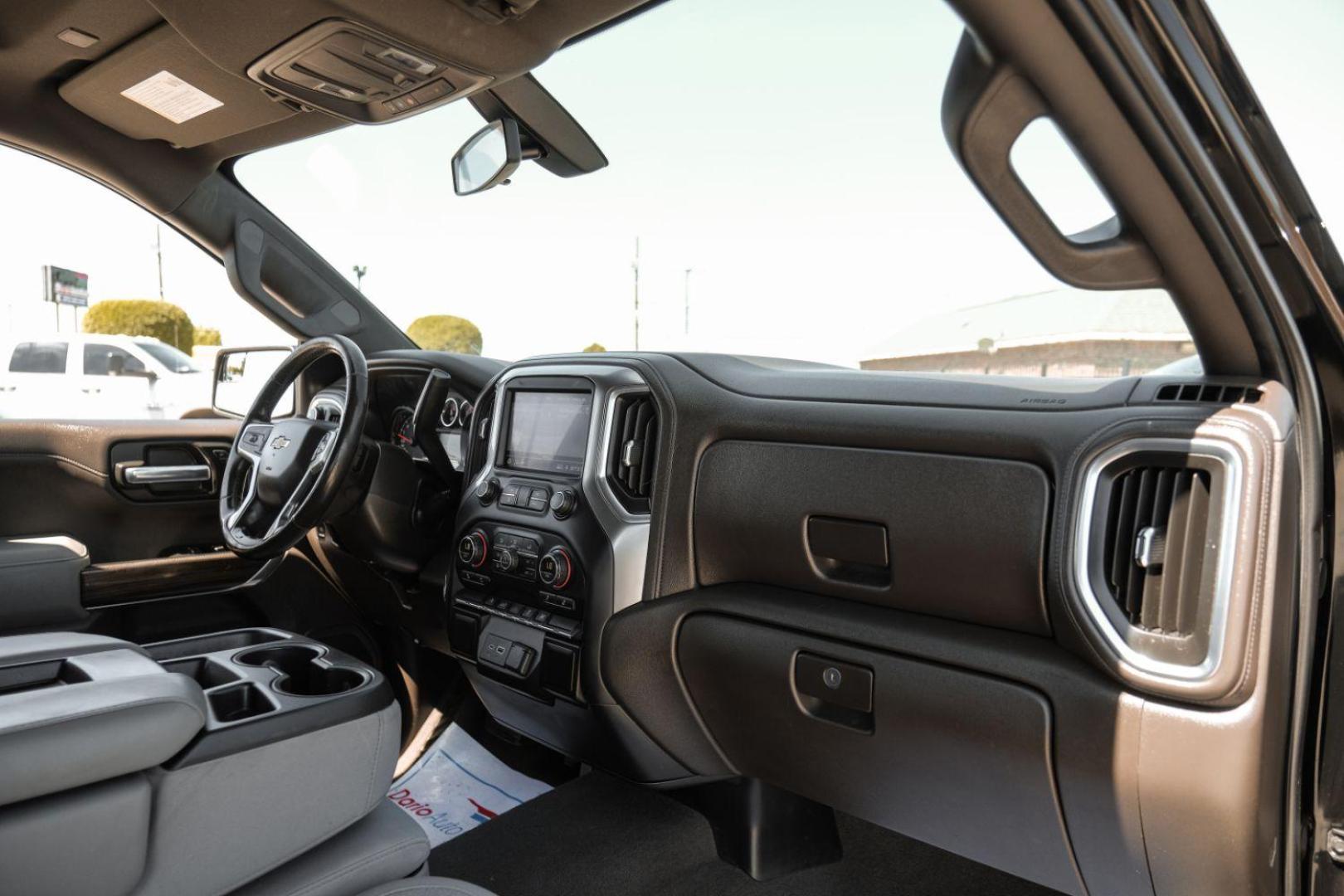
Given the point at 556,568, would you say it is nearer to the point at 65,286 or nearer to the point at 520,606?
the point at 520,606

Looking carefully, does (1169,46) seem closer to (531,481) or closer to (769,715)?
(769,715)

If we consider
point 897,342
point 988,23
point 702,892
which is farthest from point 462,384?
point 988,23

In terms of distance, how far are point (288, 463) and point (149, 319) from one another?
6.36 m

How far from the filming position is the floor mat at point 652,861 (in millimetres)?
1919

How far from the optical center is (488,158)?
91.6 inches

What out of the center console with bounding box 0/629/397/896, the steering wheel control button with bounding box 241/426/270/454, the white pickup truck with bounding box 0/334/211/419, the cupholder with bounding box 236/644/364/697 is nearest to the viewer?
the center console with bounding box 0/629/397/896

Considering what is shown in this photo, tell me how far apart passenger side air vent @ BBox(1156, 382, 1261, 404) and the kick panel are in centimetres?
18

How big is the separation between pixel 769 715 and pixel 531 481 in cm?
65

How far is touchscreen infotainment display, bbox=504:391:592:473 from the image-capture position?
1.79 metres

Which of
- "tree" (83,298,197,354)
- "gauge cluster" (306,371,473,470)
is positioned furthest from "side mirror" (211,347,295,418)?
"tree" (83,298,197,354)

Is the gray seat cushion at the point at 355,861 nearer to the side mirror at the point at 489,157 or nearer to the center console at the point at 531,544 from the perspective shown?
the center console at the point at 531,544

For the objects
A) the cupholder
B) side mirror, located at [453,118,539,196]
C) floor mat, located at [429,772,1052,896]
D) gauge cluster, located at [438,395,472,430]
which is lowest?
floor mat, located at [429,772,1052,896]

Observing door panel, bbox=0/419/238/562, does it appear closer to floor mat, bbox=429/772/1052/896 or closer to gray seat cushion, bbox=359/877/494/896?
floor mat, bbox=429/772/1052/896

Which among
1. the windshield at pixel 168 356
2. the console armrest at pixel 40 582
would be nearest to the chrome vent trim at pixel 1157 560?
the console armrest at pixel 40 582
